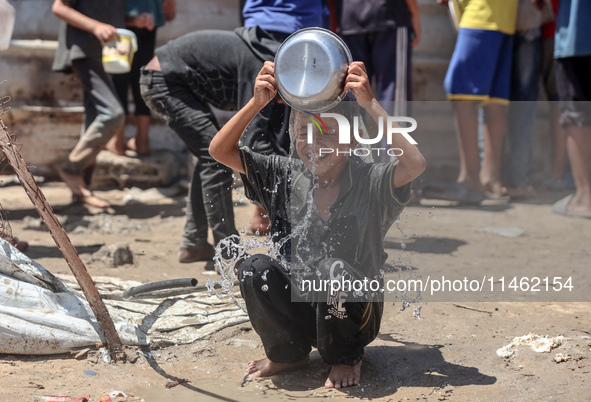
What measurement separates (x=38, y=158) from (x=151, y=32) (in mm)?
1444

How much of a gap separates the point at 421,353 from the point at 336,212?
0.66 m

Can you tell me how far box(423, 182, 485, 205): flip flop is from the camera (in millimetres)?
5559

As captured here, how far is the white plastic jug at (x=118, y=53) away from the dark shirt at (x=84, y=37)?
390 millimetres

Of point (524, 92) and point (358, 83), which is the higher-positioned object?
point (358, 83)

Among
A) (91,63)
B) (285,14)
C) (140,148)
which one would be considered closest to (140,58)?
(91,63)

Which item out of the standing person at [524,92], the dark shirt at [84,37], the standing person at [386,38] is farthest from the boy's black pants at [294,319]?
the standing person at [524,92]

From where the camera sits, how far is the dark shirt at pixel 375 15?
485 centimetres

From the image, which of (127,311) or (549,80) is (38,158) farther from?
(549,80)

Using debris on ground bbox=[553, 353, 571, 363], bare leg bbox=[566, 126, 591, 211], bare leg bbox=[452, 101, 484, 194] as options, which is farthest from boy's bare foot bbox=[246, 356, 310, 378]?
bare leg bbox=[452, 101, 484, 194]

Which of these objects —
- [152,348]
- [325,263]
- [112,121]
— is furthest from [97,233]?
[325,263]

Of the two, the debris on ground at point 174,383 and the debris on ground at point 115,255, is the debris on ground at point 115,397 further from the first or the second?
the debris on ground at point 115,255

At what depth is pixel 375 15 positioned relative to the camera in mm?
4863

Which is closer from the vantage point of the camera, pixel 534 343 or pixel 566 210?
pixel 534 343

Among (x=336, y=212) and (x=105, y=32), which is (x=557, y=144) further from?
(x=336, y=212)
